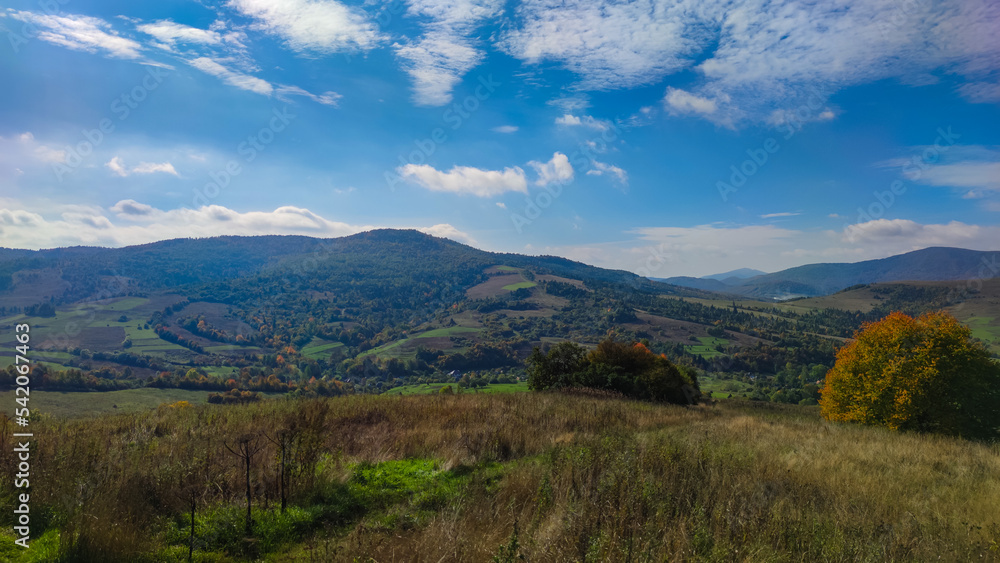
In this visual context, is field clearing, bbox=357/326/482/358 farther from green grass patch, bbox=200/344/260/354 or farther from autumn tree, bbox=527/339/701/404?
autumn tree, bbox=527/339/701/404

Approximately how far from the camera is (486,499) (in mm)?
4812

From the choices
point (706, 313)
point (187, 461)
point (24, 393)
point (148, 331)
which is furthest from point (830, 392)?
point (706, 313)

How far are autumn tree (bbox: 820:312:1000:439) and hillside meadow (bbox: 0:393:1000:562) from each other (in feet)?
44.1

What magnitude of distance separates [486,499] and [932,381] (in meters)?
23.4

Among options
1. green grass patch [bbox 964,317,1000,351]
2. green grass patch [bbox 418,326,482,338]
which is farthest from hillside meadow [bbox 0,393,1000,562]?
green grass patch [bbox 964,317,1000,351]

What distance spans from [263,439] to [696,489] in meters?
6.75

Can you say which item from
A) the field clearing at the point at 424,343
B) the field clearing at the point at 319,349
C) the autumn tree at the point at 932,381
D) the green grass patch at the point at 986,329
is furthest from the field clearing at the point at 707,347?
the field clearing at the point at 319,349

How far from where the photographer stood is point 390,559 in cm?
358

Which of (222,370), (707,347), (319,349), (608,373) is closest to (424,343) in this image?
(319,349)

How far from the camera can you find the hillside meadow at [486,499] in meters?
3.69

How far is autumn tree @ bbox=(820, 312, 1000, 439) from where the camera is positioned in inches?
712

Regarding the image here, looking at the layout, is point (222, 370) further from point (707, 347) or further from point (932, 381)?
point (707, 347)

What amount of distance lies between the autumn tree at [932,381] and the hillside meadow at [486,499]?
13.4 m

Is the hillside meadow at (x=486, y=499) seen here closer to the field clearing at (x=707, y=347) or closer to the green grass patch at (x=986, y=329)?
the field clearing at (x=707, y=347)
